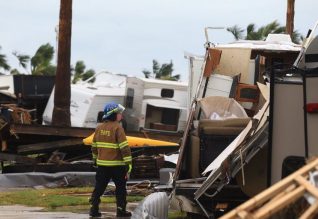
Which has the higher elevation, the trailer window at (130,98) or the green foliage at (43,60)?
the trailer window at (130,98)

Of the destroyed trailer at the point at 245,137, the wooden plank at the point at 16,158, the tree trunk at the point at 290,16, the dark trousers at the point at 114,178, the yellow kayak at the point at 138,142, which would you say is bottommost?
the wooden plank at the point at 16,158

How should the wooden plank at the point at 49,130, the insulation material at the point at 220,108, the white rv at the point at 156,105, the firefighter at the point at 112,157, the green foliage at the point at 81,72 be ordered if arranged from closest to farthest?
the insulation material at the point at 220,108, the firefighter at the point at 112,157, the wooden plank at the point at 49,130, the white rv at the point at 156,105, the green foliage at the point at 81,72

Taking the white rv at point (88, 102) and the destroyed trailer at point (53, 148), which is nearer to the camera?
the destroyed trailer at point (53, 148)

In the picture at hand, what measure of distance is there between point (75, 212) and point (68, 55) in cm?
1223

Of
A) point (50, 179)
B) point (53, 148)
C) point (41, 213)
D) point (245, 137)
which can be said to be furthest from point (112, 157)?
point (53, 148)

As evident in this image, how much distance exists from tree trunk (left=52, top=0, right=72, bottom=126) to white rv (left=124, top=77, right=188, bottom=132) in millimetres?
3100

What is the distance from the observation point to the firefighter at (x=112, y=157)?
430 inches

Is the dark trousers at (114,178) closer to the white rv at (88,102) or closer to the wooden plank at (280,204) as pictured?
the wooden plank at (280,204)

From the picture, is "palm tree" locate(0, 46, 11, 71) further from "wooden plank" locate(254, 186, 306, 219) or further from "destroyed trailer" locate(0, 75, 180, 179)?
"wooden plank" locate(254, 186, 306, 219)

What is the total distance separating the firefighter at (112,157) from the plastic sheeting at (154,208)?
1512mm

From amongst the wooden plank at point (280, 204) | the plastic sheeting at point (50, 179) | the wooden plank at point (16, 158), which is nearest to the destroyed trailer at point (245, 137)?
the wooden plank at point (280, 204)

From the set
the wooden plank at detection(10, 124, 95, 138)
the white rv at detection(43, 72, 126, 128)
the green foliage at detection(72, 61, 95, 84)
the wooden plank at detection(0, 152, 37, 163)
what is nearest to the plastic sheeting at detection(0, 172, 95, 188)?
the wooden plank at detection(0, 152, 37, 163)

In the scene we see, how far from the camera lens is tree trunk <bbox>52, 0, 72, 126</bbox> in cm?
2311

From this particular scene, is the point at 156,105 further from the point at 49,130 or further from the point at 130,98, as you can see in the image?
the point at 49,130
